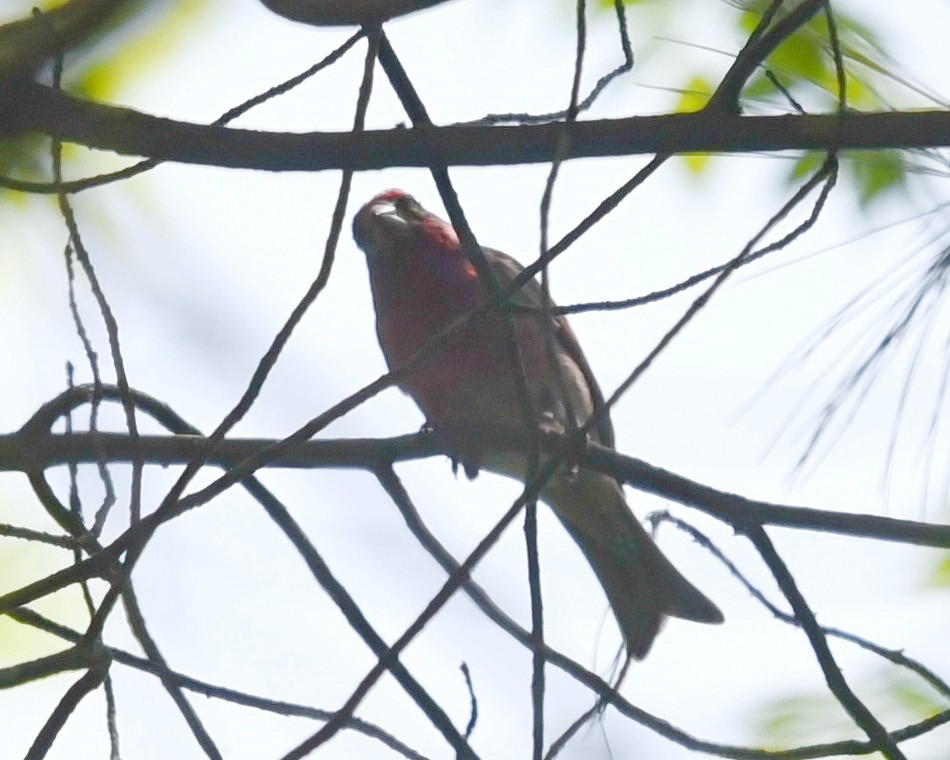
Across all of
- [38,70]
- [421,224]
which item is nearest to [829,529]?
[38,70]

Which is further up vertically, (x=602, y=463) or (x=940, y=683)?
(x=602, y=463)

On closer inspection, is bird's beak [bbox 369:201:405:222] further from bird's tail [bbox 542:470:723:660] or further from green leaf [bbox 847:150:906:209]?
green leaf [bbox 847:150:906:209]

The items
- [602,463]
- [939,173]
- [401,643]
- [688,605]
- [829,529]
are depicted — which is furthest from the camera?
[688,605]

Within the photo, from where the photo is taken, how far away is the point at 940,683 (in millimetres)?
2885

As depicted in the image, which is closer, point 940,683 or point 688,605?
point 940,683

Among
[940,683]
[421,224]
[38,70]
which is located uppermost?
[421,224]

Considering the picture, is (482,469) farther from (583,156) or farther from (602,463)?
(583,156)

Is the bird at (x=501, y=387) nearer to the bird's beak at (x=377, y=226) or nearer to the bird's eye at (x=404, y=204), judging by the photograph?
the bird's beak at (x=377, y=226)

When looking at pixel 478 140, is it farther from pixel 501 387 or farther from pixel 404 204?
pixel 404 204

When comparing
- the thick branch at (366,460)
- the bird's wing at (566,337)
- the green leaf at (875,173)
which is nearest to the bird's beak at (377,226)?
the bird's wing at (566,337)

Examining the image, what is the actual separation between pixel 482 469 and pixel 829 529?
70.3 inches

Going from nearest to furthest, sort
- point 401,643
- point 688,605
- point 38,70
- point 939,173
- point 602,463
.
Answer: point 38,70
point 401,643
point 939,173
point 602,463
point 688,605

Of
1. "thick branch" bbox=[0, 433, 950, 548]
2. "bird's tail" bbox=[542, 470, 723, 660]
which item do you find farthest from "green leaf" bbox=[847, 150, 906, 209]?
"bird's tail" bbox=[542, 470, 723, 660]

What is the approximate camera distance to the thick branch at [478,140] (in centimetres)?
254
